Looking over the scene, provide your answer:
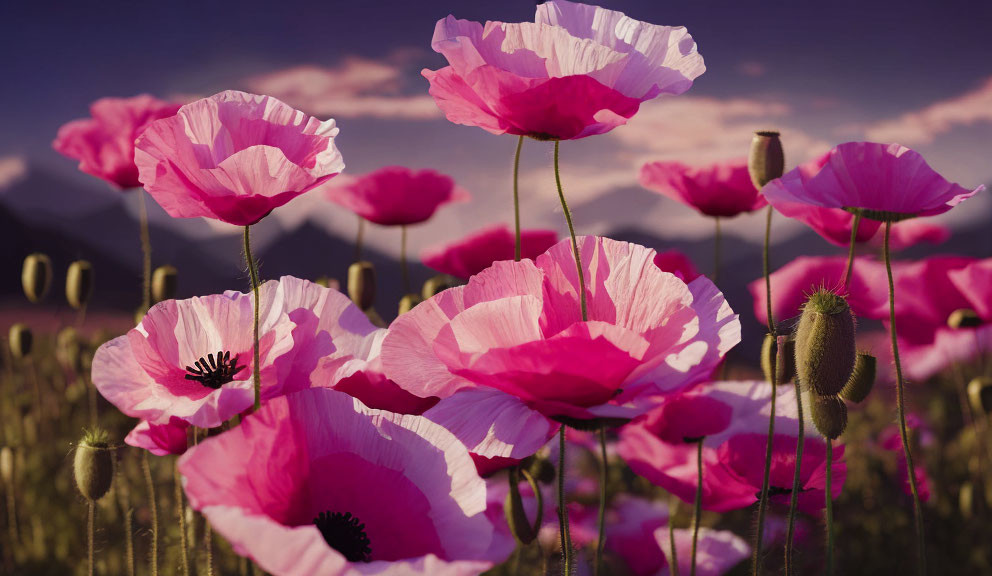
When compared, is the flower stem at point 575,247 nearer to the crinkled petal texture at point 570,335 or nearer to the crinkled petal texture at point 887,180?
the crinkled petal texture at point 570,335

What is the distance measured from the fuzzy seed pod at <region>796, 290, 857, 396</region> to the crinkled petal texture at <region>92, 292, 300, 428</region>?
0.39 m

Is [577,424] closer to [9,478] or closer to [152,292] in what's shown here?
[152,292]

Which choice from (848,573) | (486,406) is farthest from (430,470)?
(848,573)

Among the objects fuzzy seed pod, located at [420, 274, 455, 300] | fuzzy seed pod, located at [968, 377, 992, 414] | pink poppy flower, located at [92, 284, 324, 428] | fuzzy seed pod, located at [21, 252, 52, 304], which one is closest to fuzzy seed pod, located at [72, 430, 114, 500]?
pink poppy flower, located at [92, 284, 324, 428]

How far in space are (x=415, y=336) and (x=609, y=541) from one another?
106cm

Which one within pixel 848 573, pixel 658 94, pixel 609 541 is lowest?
pixel 848 573

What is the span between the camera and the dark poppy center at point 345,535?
603 mm

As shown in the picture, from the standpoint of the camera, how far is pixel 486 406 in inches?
24.6

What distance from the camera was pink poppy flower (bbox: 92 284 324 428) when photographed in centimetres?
66

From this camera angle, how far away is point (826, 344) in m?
0.66

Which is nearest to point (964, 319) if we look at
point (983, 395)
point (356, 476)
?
point (983, 395)

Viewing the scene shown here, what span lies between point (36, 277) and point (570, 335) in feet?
5.00

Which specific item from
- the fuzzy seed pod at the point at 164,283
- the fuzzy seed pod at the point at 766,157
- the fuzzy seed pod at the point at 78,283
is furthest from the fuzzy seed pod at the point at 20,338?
the fuzzy seed pod at the point at 766,157

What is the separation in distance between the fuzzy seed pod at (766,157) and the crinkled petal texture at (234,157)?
1.53 feet
